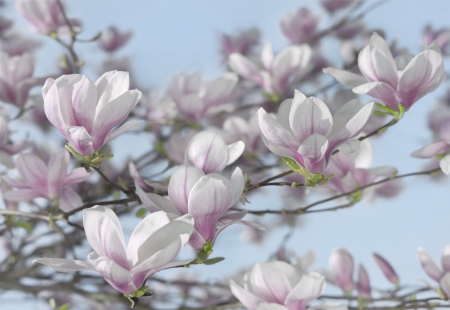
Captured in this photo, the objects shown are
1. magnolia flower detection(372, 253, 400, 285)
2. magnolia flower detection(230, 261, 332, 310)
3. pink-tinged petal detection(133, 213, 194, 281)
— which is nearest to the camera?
pink-tinged petal detection(133, 213, 194, 281)

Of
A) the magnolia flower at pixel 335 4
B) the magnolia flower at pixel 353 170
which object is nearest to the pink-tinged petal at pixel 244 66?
the magnolia flower at pixel 353 170

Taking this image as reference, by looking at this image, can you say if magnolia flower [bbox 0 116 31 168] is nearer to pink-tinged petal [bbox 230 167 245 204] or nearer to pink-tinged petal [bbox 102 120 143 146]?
pink-tinged petal [bbox 102 120 143 146]

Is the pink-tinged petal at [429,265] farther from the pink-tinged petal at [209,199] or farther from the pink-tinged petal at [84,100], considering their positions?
the pink-tinged petal at [84,100]

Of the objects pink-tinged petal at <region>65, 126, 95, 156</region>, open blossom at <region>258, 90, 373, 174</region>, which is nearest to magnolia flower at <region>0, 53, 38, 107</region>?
pink-tinged petal at <region>65, 126, 95, 156</region>

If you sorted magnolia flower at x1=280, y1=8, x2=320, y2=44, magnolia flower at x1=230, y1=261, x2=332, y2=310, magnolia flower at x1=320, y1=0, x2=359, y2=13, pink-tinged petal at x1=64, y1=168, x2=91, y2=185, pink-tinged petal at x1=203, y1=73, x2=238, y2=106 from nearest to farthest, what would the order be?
magnolia flower at x1=230, y1=261, x2=332, y2=310, pink-tinged petal at x1=64, y1=168, x2=91, y2=185, pink-tinged petal at x1=203, y1=73, x2=238, y2=106, magnolia flower at x1=280, y1=8, x2=320, y2=44, magnolia flower at x1=320, y1=0, x2=359, y2=13

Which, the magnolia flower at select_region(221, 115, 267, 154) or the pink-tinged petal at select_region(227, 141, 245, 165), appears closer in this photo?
the pink-tinged petal at select_region(227, 141, 245, 165)

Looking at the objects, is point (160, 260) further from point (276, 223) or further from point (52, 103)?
point (276, 223)
